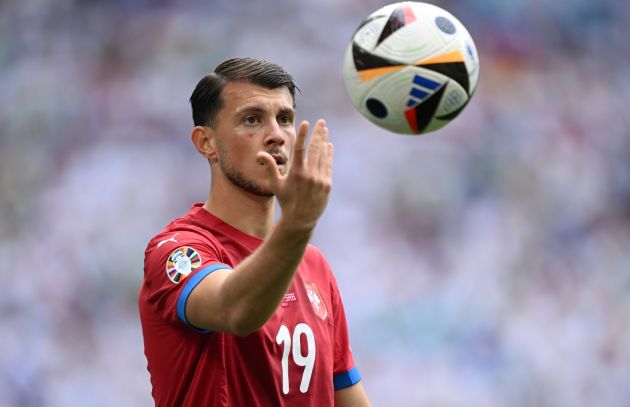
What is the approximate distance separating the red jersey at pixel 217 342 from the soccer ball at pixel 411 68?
0.89 meters

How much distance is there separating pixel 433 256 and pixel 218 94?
15.2 ft

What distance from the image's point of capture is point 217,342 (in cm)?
402

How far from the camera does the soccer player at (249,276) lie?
11.1 feet

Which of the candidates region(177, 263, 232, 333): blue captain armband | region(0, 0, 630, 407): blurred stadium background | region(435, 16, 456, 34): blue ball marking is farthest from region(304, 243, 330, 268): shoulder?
region(0, 0, 630, 407): blurred stadium background

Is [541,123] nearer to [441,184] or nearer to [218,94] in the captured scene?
[441,184]

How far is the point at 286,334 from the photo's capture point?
4.23m

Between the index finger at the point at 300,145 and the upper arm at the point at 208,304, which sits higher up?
the index finger at the point at 300,145

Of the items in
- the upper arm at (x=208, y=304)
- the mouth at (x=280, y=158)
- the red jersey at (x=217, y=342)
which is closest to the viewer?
the upper arm at (x=208, y=304)

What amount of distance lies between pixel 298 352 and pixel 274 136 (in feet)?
3.22

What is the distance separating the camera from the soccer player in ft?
11.1

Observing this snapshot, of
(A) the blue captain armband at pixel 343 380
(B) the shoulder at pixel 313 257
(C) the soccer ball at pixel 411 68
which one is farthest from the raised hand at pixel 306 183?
(A) the blue captain armband at pixel 343 380

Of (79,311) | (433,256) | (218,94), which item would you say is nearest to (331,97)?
(433,256)

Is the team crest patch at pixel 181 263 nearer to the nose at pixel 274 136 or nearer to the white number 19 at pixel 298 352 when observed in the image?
the white number 19 at pixel 298 352

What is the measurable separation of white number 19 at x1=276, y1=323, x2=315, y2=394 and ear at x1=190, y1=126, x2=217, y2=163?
0.94m
